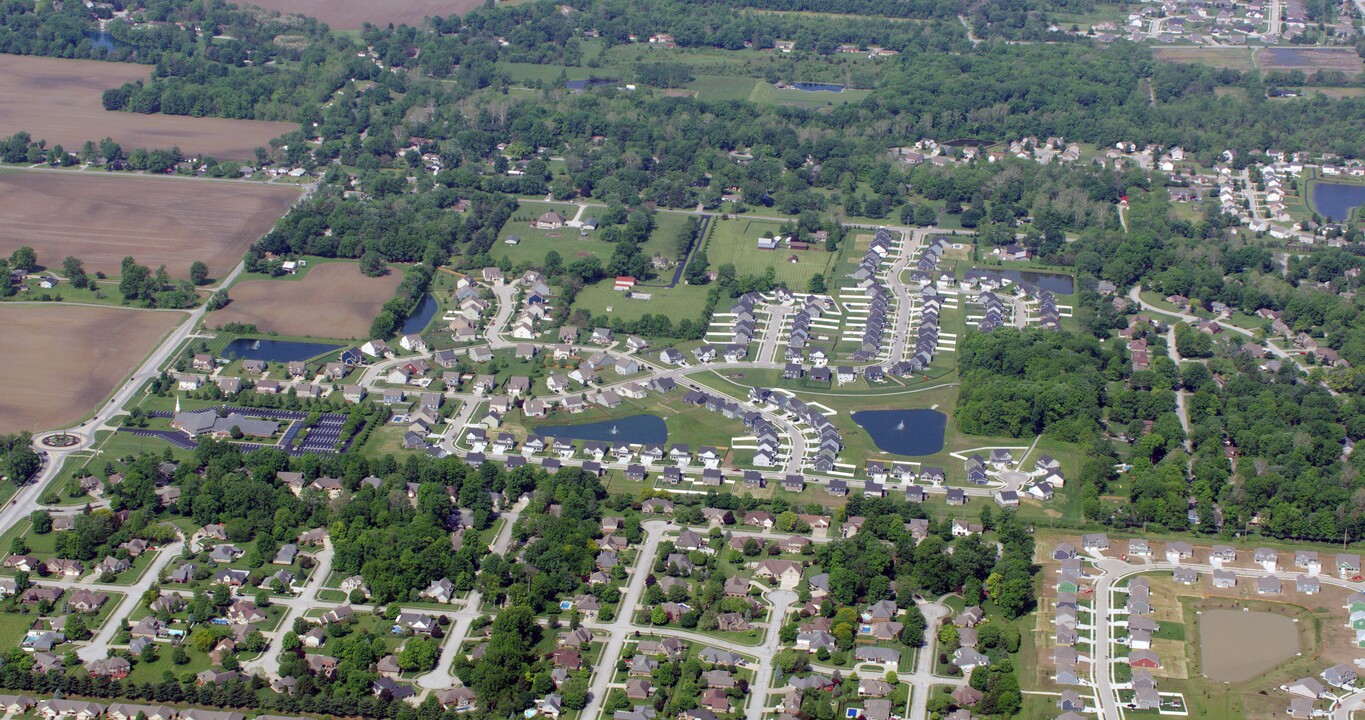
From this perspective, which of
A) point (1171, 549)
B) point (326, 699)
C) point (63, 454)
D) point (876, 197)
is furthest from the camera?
point (876, 197)

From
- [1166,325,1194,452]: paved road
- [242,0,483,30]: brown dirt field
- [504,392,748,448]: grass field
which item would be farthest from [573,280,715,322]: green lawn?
[242,0,483,30]: brown dirt field

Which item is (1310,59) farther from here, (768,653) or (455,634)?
(455,634)

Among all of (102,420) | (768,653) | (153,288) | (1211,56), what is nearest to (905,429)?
(768,653)

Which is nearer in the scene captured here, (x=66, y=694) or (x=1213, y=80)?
(x=66, y=694)

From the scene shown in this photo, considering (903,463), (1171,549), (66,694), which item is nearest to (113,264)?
(66,694)

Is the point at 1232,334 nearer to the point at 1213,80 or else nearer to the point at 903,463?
the point at 903,463

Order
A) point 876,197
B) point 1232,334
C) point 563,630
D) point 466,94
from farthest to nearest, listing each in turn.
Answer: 1. point 466,94
2. point 876,197
3. point 1232,334
4. point 563,630

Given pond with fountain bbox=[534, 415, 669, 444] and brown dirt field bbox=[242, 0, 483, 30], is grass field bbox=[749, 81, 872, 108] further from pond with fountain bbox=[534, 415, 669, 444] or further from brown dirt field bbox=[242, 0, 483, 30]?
pond with fountain bbox=[534, 415, 669, 444]

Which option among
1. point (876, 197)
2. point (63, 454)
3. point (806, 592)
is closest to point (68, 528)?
point (63, 454)
